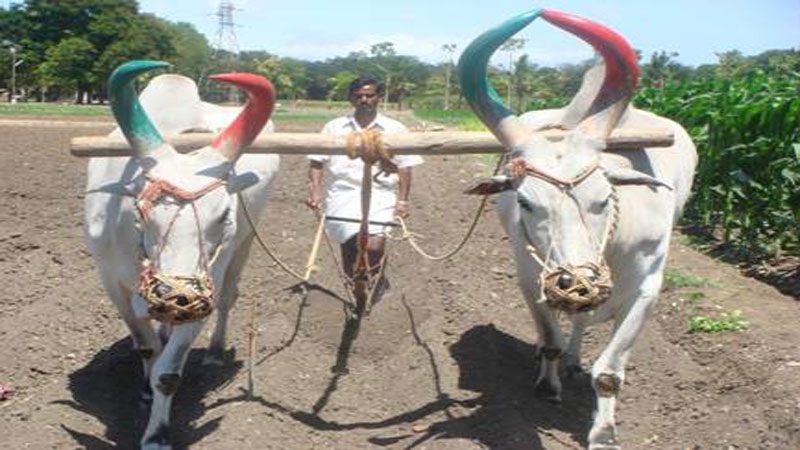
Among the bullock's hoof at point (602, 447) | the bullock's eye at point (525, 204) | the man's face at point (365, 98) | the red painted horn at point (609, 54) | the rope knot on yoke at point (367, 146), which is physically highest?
the red painted horn at point (609, 54)

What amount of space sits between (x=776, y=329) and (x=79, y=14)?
66899 millimetres

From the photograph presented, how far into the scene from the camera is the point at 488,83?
4406 mm

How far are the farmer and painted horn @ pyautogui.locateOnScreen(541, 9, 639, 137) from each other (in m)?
2.37

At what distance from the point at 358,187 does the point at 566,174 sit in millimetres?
3062

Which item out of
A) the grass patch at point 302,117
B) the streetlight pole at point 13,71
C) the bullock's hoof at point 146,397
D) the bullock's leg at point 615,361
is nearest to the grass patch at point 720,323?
the bullock's leg at point 615,361

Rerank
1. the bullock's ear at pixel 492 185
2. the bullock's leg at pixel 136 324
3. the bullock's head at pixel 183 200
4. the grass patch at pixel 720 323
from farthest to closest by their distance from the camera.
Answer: the grass patch at pixel 720 323
the bullock's leg at pixel 136 324
the bullock's ear at pixel 492 185
the bullock's head at pixel 183 200

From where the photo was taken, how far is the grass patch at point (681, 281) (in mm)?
7422

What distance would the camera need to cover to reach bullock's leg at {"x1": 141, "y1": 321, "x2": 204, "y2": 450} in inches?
176

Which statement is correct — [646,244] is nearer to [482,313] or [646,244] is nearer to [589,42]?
[589,42]

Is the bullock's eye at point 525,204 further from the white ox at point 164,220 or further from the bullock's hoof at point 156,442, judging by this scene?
the bullock's hoof at point 156,442

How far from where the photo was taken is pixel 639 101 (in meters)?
15.2

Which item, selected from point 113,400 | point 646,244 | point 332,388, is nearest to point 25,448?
point 113,400

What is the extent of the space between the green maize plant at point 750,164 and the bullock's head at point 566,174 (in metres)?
4.10

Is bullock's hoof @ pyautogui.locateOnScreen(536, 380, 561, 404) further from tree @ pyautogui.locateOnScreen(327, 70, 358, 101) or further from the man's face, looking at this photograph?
tree @ pyautogui.locateOnScreen(327, 70, 358, 101)
